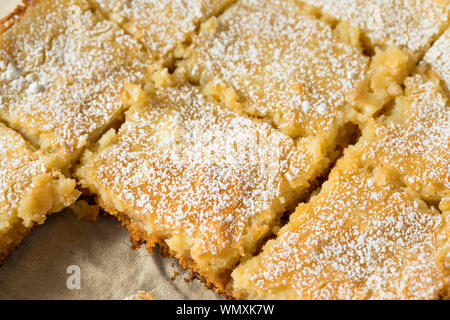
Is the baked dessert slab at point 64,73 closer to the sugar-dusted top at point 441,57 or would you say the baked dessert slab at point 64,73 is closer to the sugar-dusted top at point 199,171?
the sugar-dusted top at point 199,171

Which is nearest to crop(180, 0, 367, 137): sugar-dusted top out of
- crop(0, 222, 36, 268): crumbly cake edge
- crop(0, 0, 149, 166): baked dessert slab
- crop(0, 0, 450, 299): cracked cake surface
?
crop(0, 0, 450, 299): cracked cake surface

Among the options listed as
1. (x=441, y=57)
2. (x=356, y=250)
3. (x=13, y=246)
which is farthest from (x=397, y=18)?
(x=13, y=246)

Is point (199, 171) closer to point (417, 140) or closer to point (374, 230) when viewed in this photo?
point (374, 230)

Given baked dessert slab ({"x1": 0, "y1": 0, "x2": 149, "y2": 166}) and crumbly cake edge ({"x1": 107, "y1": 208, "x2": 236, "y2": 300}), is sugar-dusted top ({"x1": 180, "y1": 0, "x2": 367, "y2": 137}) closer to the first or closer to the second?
baked dessert slab ({"x1": 0, "y1": 0, "x2": 149, "y2": 166})

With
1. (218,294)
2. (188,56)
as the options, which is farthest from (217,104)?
(218,294)
